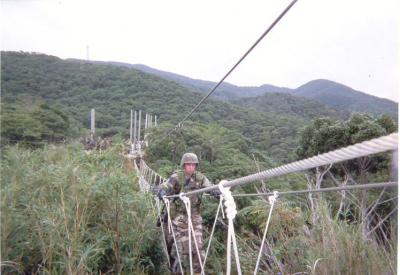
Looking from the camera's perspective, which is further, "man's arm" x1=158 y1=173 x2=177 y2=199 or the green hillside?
the green hillside

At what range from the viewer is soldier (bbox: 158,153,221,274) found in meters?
3.20

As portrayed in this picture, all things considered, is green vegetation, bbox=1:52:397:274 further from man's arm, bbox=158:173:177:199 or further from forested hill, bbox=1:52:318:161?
forested hill, bbox=1:52:318:161

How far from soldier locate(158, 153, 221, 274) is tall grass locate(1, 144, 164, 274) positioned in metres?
0.21

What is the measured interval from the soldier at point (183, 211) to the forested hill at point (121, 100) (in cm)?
551

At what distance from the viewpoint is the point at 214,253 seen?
3.76 m

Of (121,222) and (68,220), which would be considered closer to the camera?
(68,220)

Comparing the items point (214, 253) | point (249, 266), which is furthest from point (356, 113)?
point (249, 266)

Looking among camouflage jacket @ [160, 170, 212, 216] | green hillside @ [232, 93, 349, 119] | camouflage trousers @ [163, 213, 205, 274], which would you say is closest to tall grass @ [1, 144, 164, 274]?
camouflage trousers @ [163, 213, 205, 274]

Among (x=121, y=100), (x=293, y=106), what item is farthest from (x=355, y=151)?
(x=121, y=100)

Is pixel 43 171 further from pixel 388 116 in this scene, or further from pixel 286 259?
pixel 388 116

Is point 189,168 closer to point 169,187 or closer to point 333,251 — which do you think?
point 169,187

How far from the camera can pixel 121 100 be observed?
24.1 m

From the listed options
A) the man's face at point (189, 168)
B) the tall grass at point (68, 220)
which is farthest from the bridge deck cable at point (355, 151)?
the man's face at point (189, 168)

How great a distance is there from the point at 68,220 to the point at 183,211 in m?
1.27
